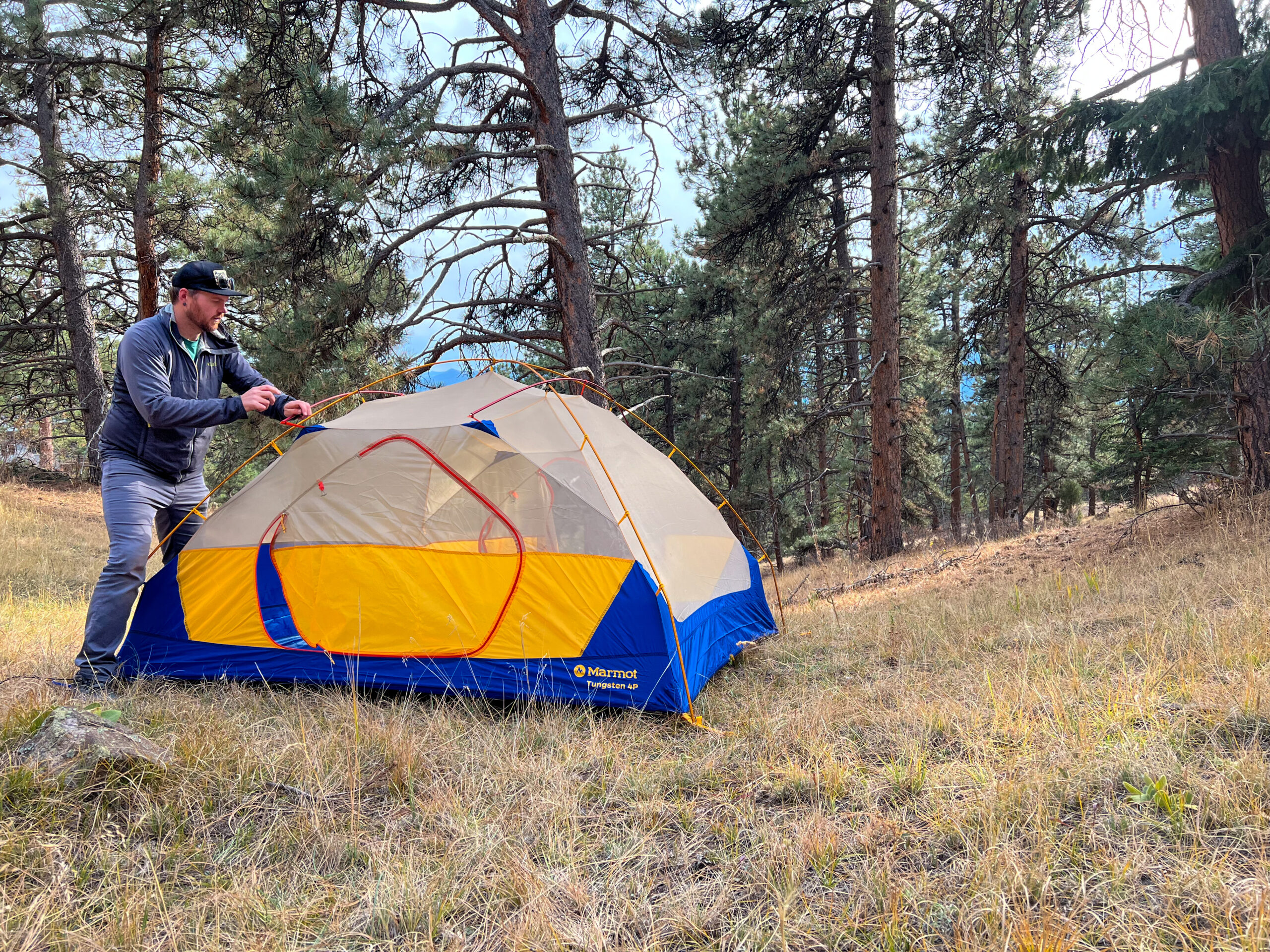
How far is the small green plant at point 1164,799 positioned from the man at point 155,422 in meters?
4.06

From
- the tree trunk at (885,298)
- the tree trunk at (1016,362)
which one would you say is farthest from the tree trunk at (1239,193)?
the tree trunk at (1016,362)

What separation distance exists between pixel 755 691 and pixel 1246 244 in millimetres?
6553

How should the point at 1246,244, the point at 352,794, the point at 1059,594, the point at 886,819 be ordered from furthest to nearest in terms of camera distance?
the point at 1246,244 < the point at 1059,594 < the point at 352,794 < the point at 886,819

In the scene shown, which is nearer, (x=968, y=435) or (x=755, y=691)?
(x=755, y=691)

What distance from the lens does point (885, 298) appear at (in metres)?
10.0

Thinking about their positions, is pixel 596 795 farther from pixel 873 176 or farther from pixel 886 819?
pixel 873 176

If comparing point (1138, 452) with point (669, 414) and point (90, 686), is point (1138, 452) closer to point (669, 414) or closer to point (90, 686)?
point (90, 686)

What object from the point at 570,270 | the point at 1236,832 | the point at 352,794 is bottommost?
the point at 1236,832

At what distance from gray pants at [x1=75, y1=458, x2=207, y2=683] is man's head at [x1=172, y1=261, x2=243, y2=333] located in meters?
0.86

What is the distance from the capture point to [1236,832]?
206 cm

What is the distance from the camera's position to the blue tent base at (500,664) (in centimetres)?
360

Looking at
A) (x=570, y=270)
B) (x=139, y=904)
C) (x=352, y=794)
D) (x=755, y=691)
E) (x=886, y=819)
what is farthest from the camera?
(x=570, y=270)

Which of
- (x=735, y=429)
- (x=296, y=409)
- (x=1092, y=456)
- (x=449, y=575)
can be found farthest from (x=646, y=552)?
(x=1092, y=456)

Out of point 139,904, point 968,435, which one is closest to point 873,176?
point 139,904
